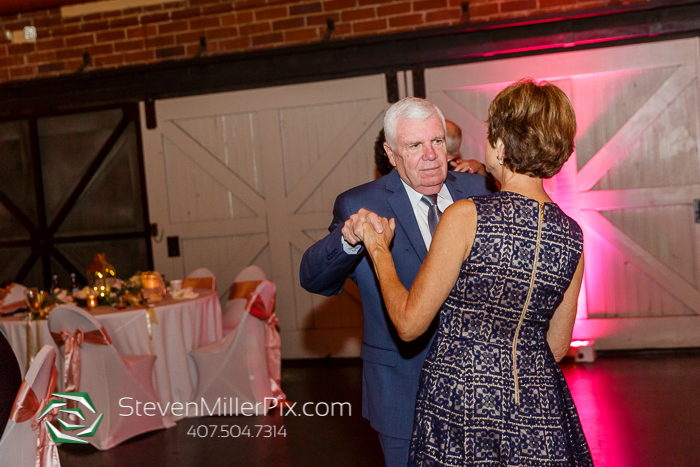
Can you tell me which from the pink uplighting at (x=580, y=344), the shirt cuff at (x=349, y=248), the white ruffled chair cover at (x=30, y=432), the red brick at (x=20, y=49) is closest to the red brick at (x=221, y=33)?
the red brick at (x=20, y=49)

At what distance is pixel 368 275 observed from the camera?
2070 mm

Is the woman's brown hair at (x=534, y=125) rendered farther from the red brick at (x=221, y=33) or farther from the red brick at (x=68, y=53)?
the red brick at (x=68, y=53)

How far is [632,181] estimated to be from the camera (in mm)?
5270

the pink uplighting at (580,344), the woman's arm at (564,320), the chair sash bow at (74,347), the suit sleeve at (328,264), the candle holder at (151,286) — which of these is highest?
the suit sleeve at (328,264)

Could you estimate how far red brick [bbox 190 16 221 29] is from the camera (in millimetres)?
5965

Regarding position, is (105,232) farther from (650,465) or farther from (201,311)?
Result: (650,465)

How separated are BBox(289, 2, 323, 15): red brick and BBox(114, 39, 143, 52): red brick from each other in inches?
60.2

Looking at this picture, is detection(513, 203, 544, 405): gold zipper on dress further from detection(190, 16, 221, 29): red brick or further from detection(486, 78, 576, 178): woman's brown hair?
detection(190, 16, 221, 29): red brick

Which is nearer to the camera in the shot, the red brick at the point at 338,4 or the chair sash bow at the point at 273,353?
the chair sash bow at the point at 273,353

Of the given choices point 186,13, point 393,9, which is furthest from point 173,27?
point 393,9

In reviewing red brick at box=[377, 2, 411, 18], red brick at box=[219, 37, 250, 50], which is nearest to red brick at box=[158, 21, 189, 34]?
red brick at box=[219, 37, 250, 50]

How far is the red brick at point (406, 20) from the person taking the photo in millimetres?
5504

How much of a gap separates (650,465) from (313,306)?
3.25m

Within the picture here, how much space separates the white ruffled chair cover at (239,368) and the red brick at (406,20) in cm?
260
